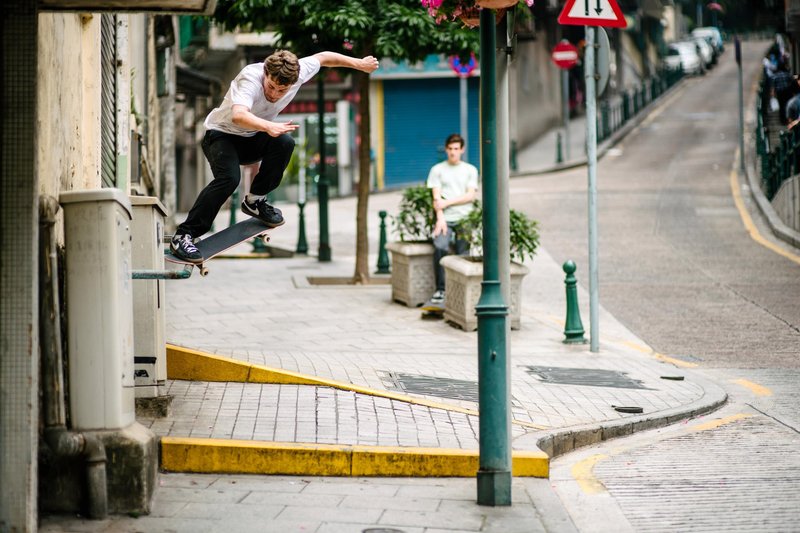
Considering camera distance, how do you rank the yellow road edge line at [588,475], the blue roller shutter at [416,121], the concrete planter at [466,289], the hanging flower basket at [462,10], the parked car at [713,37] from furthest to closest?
the parked car at [713,37] < the blue roller shutter at [416,121] < the concrete planter at [466,289] < the yellow road edge line at [588,475] < the hanging flower basket at [462,10]

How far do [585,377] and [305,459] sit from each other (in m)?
3.93

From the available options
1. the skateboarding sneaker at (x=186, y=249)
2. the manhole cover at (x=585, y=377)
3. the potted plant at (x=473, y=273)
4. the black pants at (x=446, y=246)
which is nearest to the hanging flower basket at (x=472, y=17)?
the skateboarding sneaker at (x=186, y=249)

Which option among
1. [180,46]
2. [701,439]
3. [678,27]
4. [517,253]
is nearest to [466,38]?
[517,253]

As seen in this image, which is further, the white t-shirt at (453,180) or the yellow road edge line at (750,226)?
the yellow road edge line at (750,226)

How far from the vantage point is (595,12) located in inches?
428

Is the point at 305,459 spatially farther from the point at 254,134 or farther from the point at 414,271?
the point at 414,271

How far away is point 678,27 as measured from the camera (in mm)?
93125

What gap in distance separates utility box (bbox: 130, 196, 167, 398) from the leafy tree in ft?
23.5

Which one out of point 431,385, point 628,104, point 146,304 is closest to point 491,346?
point 146,304

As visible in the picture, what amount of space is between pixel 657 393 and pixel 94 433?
515 centimetres

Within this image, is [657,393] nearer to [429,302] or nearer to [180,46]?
[429,302]

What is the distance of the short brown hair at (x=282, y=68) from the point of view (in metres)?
6.94

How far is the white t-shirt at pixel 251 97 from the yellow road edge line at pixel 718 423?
3737mm

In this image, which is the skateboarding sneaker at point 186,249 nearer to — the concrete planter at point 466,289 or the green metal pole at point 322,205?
the concrete planter at point 466,289
